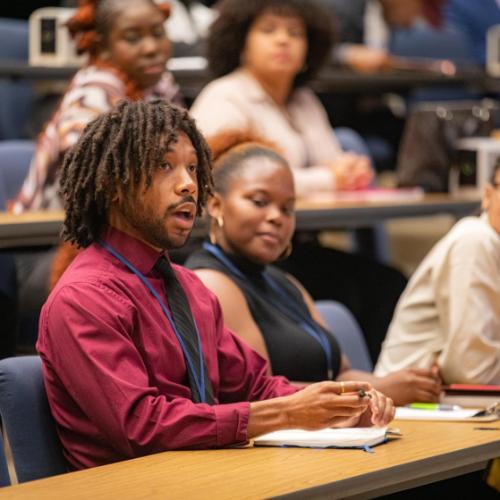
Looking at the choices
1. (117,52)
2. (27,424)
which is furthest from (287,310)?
(117,52)

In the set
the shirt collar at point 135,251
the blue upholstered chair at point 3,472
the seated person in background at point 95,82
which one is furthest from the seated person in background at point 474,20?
the blue upholstered chair at point 3,472

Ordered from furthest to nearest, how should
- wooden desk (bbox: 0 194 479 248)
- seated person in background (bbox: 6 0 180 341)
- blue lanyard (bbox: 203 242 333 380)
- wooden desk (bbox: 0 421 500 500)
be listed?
seated person in background (bbox: 6 0 180 341) → wooden desk (bbox: 0 194 479 248) → blue lanyard (bbox: 203 242 333 380) → wooden desk (bbox: 0 421 500 500)

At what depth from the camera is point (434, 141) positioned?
4.70m

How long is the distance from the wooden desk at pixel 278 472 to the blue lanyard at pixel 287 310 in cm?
75

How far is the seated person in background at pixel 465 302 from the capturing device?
3080 millimetres

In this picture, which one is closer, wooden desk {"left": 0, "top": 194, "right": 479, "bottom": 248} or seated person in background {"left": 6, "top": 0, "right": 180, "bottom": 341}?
wooden desk {"left": 0, "top": 194, "right": 479, "bottom": 248}

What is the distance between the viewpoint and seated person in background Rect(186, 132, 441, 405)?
9.63 feet

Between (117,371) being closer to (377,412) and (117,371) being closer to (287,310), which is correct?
(377,412)

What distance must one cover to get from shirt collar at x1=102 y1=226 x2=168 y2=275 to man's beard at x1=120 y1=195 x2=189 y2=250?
0.06 ft

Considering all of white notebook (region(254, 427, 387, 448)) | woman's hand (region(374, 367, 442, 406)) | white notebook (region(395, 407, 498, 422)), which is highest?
white notebook (region(254, 427, 387, 448))

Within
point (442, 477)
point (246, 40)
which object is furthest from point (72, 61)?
point (442, 477)

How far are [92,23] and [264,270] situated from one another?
5.54 ft

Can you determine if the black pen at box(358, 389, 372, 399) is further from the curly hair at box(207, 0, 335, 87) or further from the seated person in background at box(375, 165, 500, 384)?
the curly hair at box(207, 0, 335, 87)

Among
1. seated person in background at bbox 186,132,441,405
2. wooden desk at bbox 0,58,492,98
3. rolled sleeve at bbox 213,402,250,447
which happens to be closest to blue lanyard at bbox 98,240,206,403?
rolled sleeve at bbox 213,402,250,447
